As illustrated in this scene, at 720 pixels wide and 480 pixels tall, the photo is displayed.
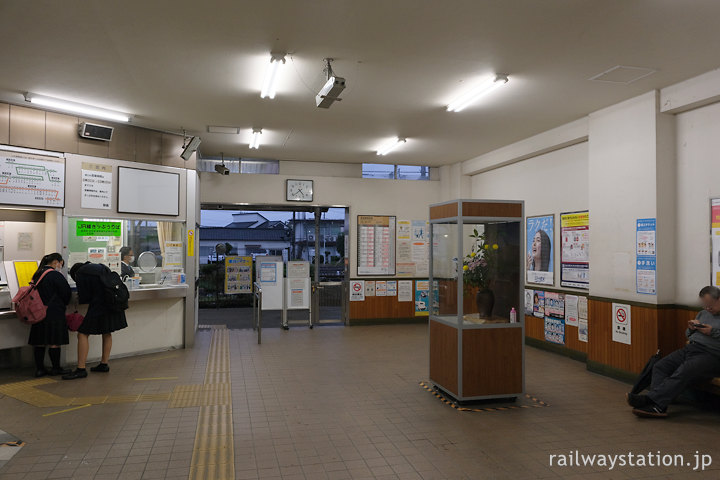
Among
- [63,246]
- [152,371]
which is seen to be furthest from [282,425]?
[63,246]

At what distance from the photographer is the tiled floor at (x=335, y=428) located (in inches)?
134

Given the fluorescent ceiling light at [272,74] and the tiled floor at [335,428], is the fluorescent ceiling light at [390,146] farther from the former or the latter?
the tiled floor at [335,428]

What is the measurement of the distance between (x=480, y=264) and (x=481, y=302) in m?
0.39

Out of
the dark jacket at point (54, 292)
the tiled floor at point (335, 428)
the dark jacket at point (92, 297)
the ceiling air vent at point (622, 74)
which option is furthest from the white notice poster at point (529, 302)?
the dark jacket at point (54, 292)

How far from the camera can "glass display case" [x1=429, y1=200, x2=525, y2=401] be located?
4.73 meters

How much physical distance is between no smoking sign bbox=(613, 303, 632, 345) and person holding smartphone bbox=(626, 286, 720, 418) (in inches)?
39.4

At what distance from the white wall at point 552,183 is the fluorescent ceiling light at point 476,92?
2.18 m

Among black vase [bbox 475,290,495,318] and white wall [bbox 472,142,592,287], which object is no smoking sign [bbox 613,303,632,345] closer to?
white wall [bbox 472,142,592,287]

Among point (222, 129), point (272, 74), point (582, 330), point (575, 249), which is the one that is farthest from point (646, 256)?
point (222, 129)

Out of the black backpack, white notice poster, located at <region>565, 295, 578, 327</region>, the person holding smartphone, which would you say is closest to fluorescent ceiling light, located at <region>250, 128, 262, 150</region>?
the black backpack

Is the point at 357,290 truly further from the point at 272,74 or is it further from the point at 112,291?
the point at 272,74

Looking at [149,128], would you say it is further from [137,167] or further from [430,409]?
[430,409]

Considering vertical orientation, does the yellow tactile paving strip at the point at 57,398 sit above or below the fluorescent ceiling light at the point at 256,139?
below

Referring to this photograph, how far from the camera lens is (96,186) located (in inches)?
258
